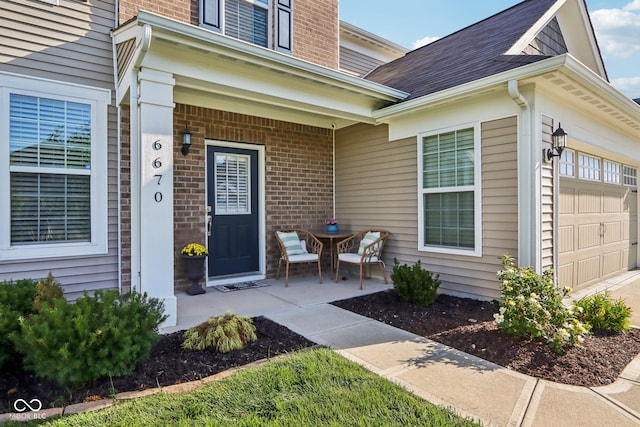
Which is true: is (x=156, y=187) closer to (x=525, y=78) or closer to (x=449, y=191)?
(x=449, y=191)

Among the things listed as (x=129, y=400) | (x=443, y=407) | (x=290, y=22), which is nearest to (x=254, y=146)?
(x=290, y=22)

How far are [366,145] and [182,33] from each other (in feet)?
11.4

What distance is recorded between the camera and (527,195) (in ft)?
13.6

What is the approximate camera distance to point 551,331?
118 inches

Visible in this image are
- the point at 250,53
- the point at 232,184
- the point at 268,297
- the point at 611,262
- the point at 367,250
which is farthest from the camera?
the point at 611,262

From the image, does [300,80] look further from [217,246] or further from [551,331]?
[551,331]

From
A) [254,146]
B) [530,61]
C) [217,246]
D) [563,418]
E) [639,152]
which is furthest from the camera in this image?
[639,152]

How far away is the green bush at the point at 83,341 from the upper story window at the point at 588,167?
19.8ft

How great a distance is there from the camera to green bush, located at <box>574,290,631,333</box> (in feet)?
11.3

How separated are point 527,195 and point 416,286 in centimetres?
164

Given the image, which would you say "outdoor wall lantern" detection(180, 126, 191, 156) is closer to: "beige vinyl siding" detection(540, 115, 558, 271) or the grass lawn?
the grass lawn

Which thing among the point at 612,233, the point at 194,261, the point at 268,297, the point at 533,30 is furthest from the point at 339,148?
the point at 612,233

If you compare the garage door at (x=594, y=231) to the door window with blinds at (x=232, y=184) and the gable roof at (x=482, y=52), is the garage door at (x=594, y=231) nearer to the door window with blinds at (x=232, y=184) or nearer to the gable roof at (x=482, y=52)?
the gable roof at (x=482, y=52)

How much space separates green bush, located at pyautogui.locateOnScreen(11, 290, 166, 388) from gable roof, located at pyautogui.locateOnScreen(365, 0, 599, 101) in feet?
14.6
